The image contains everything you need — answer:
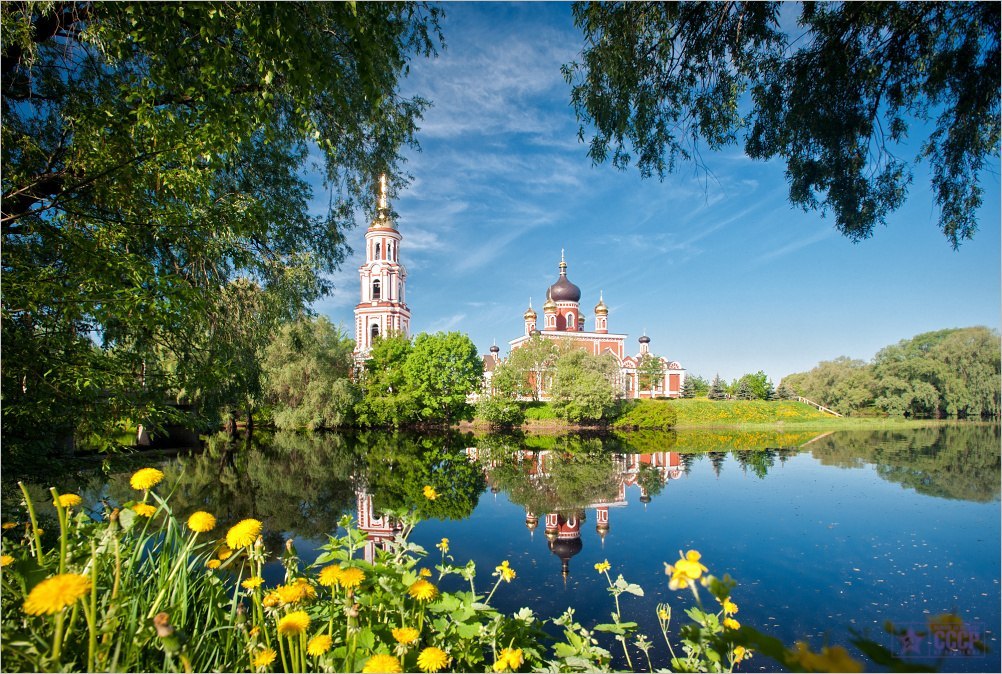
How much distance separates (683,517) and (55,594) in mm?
9365

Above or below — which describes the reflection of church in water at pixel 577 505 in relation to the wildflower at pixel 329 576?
below

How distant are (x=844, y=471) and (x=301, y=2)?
52.8 ft

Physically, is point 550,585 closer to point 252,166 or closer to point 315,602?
point 315,602

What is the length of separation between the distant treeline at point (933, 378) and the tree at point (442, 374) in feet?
60.3

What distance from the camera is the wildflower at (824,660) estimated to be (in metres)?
0.72

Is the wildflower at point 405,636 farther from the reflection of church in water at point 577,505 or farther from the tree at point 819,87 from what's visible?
the reflection of church in water at point 577,505

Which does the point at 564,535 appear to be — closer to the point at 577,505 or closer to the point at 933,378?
the point at 577,505

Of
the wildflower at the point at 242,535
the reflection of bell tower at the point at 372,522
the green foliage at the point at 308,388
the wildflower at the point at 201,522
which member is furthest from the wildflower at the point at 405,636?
the green foliage at the point at 308,388

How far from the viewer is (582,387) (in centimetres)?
2550

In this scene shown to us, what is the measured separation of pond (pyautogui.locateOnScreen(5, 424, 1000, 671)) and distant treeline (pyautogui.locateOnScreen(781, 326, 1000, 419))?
1.61 metres

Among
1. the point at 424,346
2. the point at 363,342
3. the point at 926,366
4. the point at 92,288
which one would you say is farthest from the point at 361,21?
the point at 363,342

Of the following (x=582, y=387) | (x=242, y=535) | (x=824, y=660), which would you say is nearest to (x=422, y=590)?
(x=242, y=535)

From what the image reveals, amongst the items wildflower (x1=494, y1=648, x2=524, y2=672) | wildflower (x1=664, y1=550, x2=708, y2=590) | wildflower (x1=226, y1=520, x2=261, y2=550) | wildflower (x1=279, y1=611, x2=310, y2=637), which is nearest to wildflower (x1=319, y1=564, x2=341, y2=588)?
wildflower (x1=279, y1=611, x2=310, y2=637)

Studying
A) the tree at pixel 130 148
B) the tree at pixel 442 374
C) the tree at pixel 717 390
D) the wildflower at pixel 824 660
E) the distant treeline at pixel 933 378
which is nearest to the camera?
the wildflower at pixel 824 660
